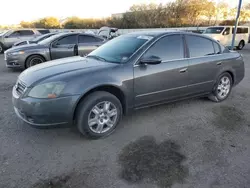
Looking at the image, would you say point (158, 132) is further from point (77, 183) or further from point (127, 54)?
point (77, 183)

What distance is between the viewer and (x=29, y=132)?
342 cm

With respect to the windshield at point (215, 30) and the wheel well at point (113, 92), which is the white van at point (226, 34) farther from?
the wheel well at point (113, 92)

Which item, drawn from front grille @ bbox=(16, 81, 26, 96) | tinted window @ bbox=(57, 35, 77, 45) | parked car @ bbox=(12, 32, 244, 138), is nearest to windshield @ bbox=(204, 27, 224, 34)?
tinted window @ bbox=(57, 35, 77, 45)

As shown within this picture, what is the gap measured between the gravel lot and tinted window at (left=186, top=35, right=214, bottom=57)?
4.08 ft

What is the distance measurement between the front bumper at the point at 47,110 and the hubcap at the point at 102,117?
13.5 inches

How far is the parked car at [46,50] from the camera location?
24.9 feet

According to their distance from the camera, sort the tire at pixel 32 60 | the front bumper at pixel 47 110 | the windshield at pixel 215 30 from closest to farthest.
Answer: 1. the front bumper at pixel 47 110
2. the tire at pixel 32 60
3. the windshield at pixel 215 30

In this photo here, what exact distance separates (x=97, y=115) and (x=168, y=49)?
177cm

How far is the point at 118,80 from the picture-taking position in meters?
3.22

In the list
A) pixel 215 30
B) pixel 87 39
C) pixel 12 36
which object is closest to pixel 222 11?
pixel 215 30

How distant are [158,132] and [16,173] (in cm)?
214

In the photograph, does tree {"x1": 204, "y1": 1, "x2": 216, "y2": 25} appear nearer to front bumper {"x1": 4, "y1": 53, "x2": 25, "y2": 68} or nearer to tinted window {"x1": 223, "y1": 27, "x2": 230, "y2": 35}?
tinted window {"x1": 223, "y1": 27, "x2": 230, "y2": 35}

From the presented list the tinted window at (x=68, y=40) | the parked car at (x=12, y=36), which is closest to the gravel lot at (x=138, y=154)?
the tinted window at (x=68, y=40)

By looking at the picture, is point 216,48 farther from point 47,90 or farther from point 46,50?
point 46,50
